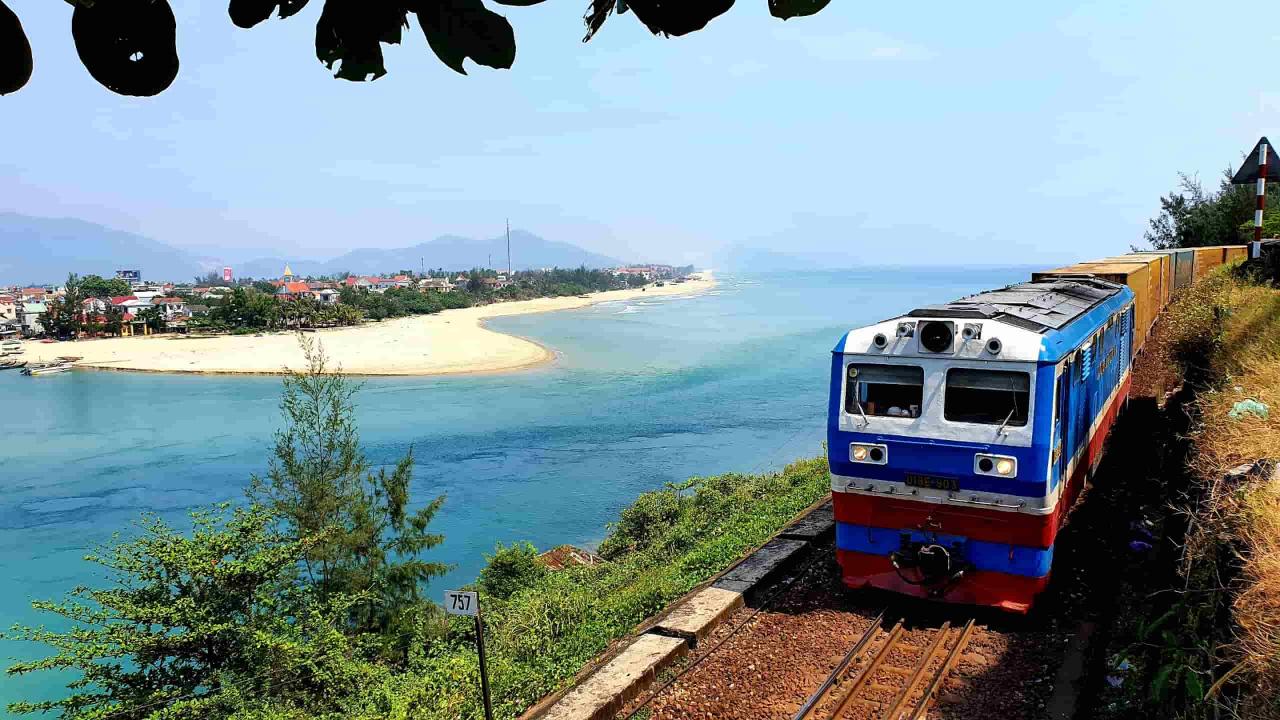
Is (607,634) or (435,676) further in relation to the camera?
(435,676)

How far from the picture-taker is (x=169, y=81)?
1.20m

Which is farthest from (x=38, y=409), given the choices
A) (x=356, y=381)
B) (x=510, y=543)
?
(x=510, y=543)

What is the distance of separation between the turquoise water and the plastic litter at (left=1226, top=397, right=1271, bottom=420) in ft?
56.7

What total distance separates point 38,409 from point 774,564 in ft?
172

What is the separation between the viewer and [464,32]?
48.7 inches

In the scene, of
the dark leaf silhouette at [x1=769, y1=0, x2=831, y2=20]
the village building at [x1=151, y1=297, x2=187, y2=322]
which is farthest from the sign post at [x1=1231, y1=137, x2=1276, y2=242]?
the village building at [x1=151, y1=297, x2=187, y2=322]

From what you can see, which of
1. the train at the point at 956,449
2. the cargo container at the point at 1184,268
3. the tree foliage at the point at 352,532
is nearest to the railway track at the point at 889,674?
the train at the point at 956,449

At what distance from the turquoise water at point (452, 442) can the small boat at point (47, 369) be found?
159 cm

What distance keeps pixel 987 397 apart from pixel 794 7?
741cm

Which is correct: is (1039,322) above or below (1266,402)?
above

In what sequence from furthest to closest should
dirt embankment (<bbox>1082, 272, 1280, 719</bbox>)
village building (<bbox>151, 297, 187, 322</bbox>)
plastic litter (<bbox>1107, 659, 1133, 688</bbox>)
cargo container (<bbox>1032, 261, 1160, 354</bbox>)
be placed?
1. village building (<bbox>151, 297, 187, 322</bbox>)
2. cargo container (<bbox>1032, 261, 1160, 354</bbox>)
3. plastic litter (<bbox>1107, 659, 1133, 688</bbox>)
4. dirt embankment (<bbox>1082, 272, 1280, 719</bbox>)

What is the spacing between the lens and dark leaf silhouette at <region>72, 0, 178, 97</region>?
1.13m

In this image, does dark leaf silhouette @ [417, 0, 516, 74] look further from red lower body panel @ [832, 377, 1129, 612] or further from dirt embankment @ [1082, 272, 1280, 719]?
red lower body panel @ [832, 377, 1129, 612]

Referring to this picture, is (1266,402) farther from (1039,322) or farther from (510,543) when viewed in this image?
(510,543)
